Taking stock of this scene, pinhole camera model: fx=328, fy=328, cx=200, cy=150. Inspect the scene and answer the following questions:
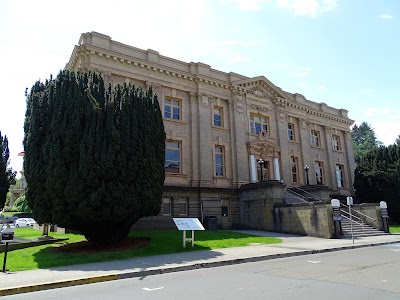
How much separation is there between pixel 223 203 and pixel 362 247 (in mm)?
12434

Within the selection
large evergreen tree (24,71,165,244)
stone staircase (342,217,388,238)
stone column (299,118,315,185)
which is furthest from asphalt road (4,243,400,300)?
stone column (299,118,315,185)

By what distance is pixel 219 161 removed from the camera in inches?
1097

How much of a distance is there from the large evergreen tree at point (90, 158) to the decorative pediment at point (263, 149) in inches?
580

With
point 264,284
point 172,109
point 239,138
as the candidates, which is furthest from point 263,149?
point 264,284

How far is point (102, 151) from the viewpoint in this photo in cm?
1350

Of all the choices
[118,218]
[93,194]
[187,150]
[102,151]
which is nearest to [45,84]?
[102,151]

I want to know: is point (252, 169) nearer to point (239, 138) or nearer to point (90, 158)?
point (239, 138)

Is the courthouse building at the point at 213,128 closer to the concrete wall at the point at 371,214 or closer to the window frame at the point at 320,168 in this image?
the window frame at the point at 320,168

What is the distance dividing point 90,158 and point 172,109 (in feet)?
44.9

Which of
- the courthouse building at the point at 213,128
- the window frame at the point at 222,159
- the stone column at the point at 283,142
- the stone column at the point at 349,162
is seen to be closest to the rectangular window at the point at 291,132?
the courthouse building at the point at 213,128

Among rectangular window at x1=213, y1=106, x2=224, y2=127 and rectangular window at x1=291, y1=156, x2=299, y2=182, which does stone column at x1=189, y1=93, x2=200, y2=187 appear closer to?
rectangular window at x1=213, y1=106, x2=224, y2=127

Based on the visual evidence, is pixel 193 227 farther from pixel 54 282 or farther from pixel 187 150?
pixel 187 150

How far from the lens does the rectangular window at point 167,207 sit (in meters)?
23.6

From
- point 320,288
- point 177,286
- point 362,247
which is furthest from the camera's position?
point 362,247
